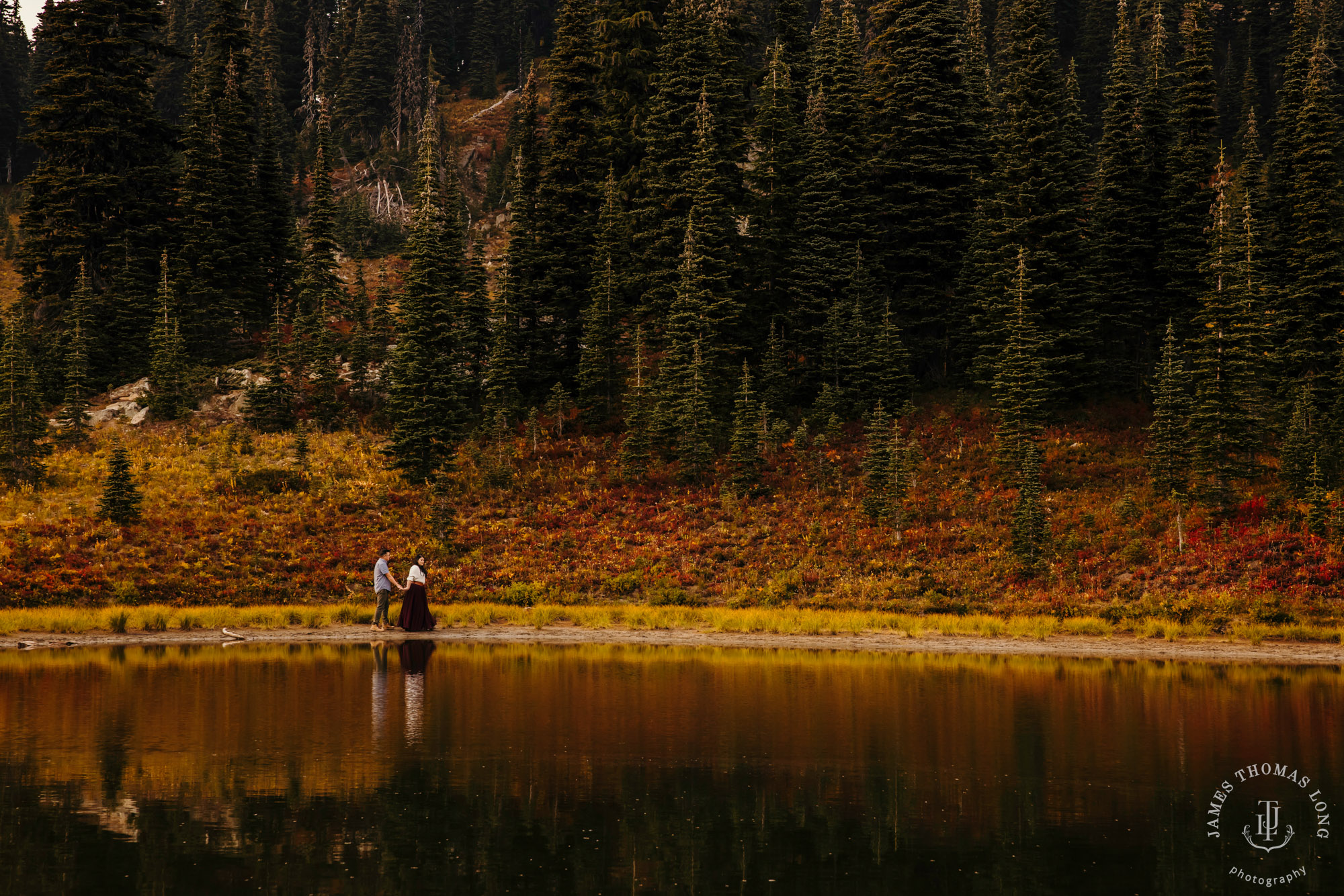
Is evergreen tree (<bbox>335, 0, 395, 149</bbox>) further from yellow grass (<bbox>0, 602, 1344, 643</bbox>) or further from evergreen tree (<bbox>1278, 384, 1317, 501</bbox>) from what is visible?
evergreen tree (<bbox>1278, 384, 1317, 501</bbox>)

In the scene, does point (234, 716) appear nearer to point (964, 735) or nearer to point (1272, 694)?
point (964, 735)

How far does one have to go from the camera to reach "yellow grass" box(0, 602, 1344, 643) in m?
30.8

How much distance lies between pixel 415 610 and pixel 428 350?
2026cm

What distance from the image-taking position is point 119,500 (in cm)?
3869

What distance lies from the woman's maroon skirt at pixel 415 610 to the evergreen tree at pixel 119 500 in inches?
569

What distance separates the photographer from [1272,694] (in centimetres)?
2234

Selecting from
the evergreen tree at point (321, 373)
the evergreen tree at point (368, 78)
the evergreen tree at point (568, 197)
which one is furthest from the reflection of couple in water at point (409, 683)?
the evergreen tree at point (368, 78)

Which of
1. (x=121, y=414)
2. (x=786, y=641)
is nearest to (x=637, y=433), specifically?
(x=786, y=641)

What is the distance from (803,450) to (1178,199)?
72.9 ft

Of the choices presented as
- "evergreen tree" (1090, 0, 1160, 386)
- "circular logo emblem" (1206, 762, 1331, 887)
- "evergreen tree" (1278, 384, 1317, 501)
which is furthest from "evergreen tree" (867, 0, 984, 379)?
"circular logo emblem" (1206, 762, 1331, 887)

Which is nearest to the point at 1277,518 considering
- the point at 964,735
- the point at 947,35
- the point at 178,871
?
the point at 964,735

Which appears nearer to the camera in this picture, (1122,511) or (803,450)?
(1122,511)

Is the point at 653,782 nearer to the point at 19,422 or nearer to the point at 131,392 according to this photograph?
the point at 19,422

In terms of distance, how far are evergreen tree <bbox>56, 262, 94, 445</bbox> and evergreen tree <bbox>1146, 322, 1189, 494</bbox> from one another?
47035 millimetres
